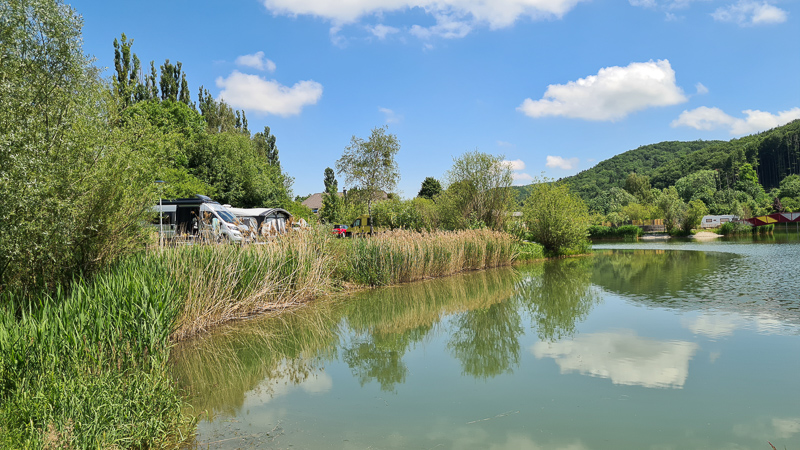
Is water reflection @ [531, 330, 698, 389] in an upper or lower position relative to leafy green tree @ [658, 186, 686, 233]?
lower

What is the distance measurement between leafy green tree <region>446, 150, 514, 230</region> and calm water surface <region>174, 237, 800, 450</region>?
13.5 metres

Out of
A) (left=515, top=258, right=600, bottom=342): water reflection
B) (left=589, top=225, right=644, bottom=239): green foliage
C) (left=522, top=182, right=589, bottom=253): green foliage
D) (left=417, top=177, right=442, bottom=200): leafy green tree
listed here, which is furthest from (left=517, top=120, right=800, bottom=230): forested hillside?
(left=515, top=258, right=600, bottom=342): water reflection

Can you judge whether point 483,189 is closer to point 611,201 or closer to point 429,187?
point 429,187

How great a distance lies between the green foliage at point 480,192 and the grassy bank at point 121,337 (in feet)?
49.6

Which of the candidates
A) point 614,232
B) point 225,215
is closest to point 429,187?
point 614,232

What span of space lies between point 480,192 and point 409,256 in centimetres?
1166

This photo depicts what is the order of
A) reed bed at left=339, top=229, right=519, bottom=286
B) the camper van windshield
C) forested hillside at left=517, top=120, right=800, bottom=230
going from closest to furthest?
reed bed at left=339, top=229, right=519, bottom=286 < the camper van windshield < forested hillside at left=517, top=120, right=800, bottom=230

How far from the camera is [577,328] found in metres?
9.39

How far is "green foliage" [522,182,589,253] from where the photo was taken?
1048 inches

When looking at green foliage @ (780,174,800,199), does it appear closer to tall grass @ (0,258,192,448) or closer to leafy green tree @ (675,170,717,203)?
leafy green tree @ (675,170,717,203)

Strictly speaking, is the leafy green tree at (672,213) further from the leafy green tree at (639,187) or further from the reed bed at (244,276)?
the reed bed at (244,276)

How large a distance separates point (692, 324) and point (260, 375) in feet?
27.1

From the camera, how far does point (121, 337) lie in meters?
5.27

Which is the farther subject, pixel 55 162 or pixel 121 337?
pixel 55 162
